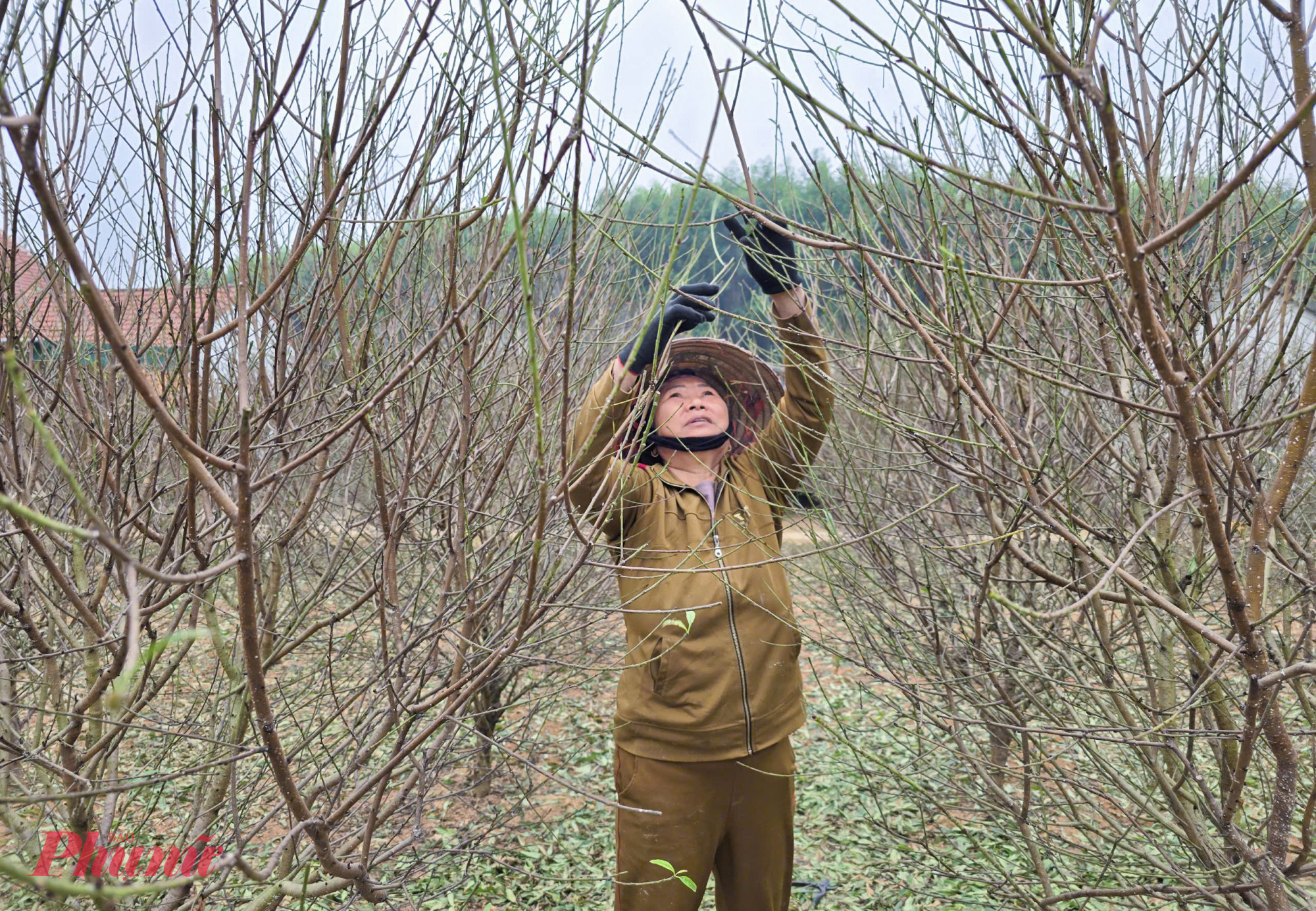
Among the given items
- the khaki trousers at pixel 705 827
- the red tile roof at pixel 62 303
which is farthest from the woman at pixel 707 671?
the red tile roof at pixel 62 303

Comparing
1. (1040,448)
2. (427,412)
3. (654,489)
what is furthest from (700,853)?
(1040,448)

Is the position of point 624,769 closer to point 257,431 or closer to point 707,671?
point 707,671

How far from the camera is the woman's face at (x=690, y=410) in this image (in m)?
2.76

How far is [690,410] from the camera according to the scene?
9.11ft

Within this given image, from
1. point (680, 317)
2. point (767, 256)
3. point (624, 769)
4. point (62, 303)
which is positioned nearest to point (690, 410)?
point (680, 317)

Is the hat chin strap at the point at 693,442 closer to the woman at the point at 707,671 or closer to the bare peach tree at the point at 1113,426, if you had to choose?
the woman at the point at 707,671

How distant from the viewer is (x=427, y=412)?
336cm

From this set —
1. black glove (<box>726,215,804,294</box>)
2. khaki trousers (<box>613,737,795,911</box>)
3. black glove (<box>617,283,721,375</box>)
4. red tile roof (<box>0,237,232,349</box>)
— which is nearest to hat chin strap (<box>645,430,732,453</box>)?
black glove (<box>617,283,721,375</box>)

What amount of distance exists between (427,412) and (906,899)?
3.26 meters

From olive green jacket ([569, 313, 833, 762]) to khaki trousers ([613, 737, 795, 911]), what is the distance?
0.07 metres

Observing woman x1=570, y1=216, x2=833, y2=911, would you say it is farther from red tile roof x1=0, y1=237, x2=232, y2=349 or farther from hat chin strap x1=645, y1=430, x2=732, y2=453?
red tile roof x1=0, y1=237, x2=232, y2=349

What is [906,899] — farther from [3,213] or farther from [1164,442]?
[3,213]

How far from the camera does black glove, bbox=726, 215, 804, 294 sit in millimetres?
1987

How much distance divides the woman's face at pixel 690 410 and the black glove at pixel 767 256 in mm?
526
